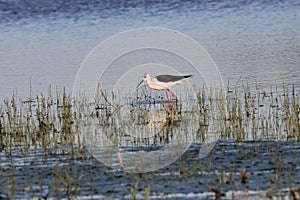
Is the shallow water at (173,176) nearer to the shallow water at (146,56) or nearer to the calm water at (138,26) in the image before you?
the shallow water at (146,56)

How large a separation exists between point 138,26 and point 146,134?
52.5 ft

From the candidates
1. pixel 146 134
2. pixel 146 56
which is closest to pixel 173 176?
pixel 146 134

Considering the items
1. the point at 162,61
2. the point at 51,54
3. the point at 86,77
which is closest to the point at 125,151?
the point at 86,77

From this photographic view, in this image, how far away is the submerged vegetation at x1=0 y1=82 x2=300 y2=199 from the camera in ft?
29.3

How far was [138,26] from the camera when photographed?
1091 inches

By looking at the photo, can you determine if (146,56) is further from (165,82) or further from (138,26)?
(138,26)

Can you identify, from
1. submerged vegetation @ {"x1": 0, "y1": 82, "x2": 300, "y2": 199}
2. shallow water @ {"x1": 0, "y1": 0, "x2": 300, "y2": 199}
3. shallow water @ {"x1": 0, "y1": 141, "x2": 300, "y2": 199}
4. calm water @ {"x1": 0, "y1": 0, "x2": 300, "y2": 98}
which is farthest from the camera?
calm water @ {"x1": 0, "y1": 0, "x2": 300, "y2": 98}

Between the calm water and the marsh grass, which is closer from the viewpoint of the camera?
the marsh grass

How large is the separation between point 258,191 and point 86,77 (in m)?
10.1

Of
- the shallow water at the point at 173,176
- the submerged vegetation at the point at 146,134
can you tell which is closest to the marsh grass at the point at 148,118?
the submerged vegetation at the point at 146,134

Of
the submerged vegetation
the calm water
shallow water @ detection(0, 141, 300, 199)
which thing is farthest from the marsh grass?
the calm water

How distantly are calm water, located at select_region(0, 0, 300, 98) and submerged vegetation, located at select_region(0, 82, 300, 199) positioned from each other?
2.33m

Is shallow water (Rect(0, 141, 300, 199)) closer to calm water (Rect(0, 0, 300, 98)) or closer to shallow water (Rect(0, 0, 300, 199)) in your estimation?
shallow water (Rect(0, 0, 300, 199))

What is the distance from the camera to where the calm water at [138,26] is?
1834cm
